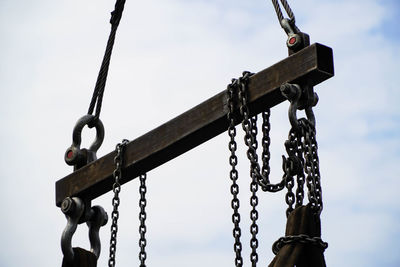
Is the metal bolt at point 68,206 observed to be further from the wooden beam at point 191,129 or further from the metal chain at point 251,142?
the metal chain at point 251,142

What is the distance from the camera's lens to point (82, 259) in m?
5.16

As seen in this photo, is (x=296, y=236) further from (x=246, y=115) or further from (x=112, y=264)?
(x=112, y=264)

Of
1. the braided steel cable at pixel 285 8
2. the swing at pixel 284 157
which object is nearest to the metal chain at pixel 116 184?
the swing at pixel 284 157

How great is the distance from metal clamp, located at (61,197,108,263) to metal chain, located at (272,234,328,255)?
57.1 inches

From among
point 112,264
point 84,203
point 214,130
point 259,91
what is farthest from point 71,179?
point 259,91

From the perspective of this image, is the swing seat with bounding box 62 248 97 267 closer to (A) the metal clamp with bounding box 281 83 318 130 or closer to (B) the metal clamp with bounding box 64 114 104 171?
(B) the metal clamp with bounding box 64 114 104 171

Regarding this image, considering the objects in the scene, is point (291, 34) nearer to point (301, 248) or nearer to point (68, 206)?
point (301, 248)

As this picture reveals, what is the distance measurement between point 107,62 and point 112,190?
73 centimetres

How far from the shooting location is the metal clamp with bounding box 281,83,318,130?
14.0 ft

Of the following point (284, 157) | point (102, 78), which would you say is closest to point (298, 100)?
point (284, 157)

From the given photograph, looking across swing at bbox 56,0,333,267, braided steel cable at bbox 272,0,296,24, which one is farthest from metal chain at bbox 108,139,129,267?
braided steel cable at bbox 272,0,296,24

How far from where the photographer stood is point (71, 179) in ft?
17.7

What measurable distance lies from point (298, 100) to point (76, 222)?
1.63m

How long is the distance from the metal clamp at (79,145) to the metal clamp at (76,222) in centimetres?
23
